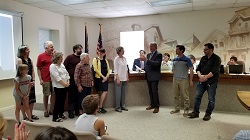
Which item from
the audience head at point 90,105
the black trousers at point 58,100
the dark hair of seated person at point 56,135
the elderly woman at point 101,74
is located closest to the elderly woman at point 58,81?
the black trousers at point 58,100

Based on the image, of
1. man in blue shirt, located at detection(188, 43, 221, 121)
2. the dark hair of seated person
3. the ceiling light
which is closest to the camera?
the dark hair of seated person

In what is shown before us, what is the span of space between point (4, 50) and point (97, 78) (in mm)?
2314

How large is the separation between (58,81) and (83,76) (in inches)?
20.4

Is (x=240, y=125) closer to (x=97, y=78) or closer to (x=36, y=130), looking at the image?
(x=97, y=78)

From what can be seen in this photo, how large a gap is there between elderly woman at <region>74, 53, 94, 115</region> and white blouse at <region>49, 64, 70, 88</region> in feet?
A: 0.70

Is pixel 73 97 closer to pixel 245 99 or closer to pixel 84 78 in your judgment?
pixel 84 78

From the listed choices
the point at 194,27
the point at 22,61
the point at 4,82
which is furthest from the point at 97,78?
the point at 194,27

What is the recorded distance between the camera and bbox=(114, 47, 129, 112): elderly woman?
449cm

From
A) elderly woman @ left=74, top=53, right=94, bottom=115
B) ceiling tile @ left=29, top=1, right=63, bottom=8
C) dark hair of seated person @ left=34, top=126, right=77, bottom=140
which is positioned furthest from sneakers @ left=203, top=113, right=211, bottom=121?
ceiling tile @ left=29, top=1, right=63, bottom=8

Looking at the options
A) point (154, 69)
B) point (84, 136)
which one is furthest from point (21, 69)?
point (154, 69)

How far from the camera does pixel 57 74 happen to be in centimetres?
363

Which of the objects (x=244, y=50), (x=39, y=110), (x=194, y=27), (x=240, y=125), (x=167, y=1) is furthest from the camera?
(x=194, y=27)

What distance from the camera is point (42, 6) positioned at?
5.77 meters

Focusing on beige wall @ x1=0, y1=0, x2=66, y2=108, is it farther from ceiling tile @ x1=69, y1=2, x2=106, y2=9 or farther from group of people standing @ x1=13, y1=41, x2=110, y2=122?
group of people standing @ x1=13, y1=41, x2=110, y2=122
